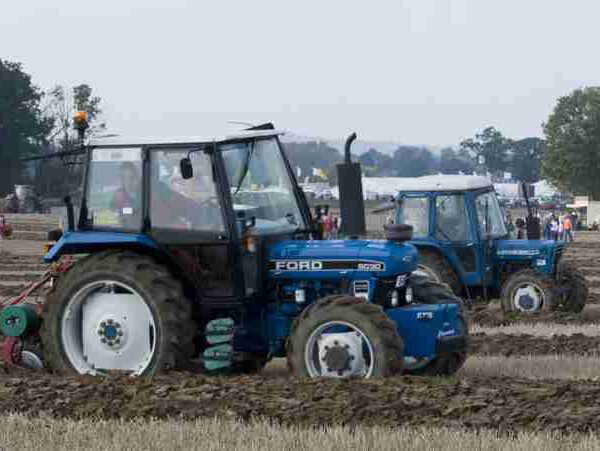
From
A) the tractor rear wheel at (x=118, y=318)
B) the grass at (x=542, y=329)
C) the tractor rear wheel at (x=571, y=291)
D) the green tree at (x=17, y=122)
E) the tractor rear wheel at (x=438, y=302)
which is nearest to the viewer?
the tractor rear wheel at (x=118, y=318)

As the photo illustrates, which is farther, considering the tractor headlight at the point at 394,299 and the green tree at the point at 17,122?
the green tree at the point at 17,122

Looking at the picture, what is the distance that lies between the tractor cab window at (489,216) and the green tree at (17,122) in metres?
58.1

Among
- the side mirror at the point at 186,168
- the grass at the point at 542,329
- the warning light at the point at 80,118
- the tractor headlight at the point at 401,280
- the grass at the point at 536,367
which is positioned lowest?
the grass at the point at 542,329

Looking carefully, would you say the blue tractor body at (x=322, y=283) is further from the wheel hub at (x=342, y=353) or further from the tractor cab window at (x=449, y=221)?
the tractor cab window at (x=449, y=221)

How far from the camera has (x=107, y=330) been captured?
34.6 feet

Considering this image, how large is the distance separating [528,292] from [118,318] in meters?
8.70

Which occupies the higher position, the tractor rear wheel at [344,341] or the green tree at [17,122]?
the green tree at [17,122]

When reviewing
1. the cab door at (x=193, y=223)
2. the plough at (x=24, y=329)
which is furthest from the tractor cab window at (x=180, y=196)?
the plough at (x=24, y=329)

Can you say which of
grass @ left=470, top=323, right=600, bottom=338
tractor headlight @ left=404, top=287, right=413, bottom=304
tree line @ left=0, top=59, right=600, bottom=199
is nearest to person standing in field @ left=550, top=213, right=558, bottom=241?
tree line @ left=0, top=59, right=600, bottom=199

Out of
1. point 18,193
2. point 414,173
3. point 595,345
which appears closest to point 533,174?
point 414,173

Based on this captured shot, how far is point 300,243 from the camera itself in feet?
35.0

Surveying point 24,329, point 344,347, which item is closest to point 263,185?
point 344,347

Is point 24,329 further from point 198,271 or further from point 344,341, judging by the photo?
point 344,341

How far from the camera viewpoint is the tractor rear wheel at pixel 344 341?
9.75m
